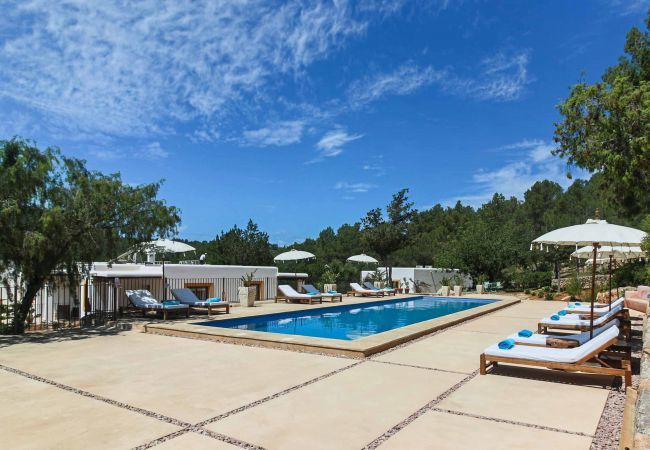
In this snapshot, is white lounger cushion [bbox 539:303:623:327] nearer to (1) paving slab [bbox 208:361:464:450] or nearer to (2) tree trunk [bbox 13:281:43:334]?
(1) paving slab [bbox 208:361:464:450]

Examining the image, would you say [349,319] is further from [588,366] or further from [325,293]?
[588,366]

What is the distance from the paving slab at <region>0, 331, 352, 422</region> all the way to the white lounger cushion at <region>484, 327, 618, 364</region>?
2.46 m

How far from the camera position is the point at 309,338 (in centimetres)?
896

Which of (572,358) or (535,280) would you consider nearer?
(572,358)

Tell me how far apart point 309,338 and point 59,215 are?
244 inches

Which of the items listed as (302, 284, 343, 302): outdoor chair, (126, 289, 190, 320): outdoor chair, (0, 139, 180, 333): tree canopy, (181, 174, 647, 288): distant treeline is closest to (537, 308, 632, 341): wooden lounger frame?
(181, 174, 647, 288): distant treeline

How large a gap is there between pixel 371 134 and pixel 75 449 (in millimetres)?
26340

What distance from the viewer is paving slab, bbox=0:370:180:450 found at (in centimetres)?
405

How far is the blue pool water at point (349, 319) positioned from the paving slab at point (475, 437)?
7.01m

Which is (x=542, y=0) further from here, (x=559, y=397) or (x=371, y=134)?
(x=371, y=134)

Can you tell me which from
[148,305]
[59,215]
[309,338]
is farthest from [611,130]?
[148,305]

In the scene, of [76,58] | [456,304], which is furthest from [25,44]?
[456,304]

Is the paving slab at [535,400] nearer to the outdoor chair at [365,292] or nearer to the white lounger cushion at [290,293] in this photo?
the white lounger cushion at [290,293]

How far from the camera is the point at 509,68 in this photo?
60.2 ft
